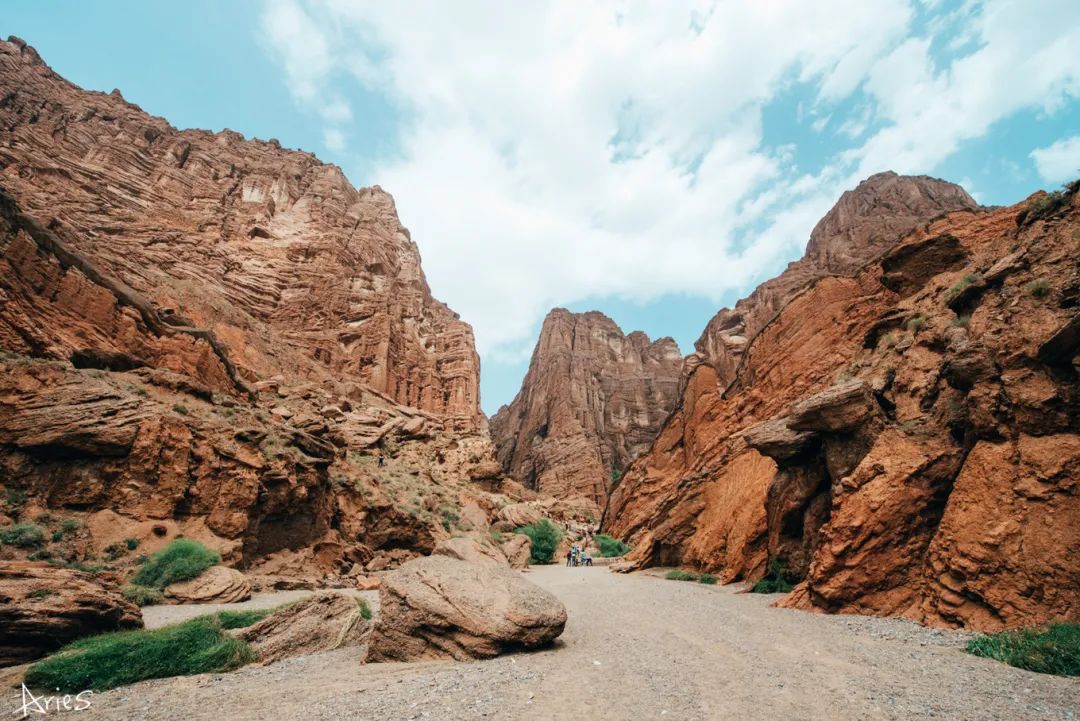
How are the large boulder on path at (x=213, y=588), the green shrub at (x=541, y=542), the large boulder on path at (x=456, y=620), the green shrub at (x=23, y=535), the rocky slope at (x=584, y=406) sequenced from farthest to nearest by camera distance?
1. the rocky slope at (x=584, y=406)
2. the green shrub at (x=541, y=542)
3. the large boulder on path at (x=213, y=588)
4. the green shrub at (x=23, y=535)
5. the large boulder on path at (x=456, y=620)

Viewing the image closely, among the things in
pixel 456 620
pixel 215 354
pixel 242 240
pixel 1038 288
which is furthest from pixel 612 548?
pixel 242 240

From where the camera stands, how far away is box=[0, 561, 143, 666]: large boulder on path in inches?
221

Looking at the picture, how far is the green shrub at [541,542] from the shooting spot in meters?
31.1

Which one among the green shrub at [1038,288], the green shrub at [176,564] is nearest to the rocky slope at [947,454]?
the green shrub at [1038,288]

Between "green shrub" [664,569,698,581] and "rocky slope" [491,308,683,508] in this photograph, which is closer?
"green shrub" [664,569,698,581]

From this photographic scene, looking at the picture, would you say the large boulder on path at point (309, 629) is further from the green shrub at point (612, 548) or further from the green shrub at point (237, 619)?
the green shrub at point (612, 548)

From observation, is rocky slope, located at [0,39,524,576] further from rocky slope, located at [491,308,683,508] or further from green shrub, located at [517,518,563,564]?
rocky slope, located at [491,308,683,508]

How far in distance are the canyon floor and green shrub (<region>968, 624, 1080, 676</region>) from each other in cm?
25

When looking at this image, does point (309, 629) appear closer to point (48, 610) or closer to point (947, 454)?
point (48, 610)

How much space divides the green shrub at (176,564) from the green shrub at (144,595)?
42cm

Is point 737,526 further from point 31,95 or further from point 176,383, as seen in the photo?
point 31,95

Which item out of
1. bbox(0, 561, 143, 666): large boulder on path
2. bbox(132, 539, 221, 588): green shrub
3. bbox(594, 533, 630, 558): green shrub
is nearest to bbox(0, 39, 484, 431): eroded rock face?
bbox(132, 539, 221, 588): green shrub

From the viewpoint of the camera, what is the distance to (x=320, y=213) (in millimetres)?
70500

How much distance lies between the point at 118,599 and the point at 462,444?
1633 inches
